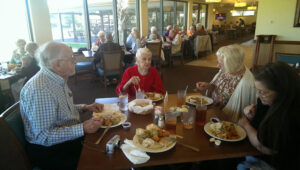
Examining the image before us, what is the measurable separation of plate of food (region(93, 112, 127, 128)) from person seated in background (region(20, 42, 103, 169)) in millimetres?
58

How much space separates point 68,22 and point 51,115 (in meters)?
5.51

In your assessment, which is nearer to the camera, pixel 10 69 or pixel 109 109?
pixel 109 109

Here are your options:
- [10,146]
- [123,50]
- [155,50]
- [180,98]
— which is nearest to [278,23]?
[155,50]

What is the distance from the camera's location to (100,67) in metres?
4.68

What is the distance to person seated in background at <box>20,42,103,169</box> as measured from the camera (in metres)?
1.23

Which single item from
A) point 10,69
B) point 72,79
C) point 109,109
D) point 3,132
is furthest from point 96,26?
point 3,132

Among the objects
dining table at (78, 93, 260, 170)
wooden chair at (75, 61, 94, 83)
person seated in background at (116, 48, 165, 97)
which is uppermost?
person seated in background at (116, 48, 165, 97)

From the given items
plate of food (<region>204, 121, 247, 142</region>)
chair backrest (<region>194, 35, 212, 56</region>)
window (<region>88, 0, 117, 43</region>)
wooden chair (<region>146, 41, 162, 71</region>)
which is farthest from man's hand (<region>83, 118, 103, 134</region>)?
chair backrest (<region>194, 35, 212, 56</region>)

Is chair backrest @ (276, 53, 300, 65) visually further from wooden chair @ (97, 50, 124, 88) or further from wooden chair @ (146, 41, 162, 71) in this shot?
wooden chair @ (97, 50, 124, 88)

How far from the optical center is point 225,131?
125cm

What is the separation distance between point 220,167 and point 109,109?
3.28ft

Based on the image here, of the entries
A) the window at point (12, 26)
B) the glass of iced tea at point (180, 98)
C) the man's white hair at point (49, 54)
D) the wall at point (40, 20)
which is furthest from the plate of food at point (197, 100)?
the wall at point (40, 20)

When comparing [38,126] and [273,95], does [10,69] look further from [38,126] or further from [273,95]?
[273,95]

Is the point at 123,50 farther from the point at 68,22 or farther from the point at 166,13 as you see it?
the point at 166,13
